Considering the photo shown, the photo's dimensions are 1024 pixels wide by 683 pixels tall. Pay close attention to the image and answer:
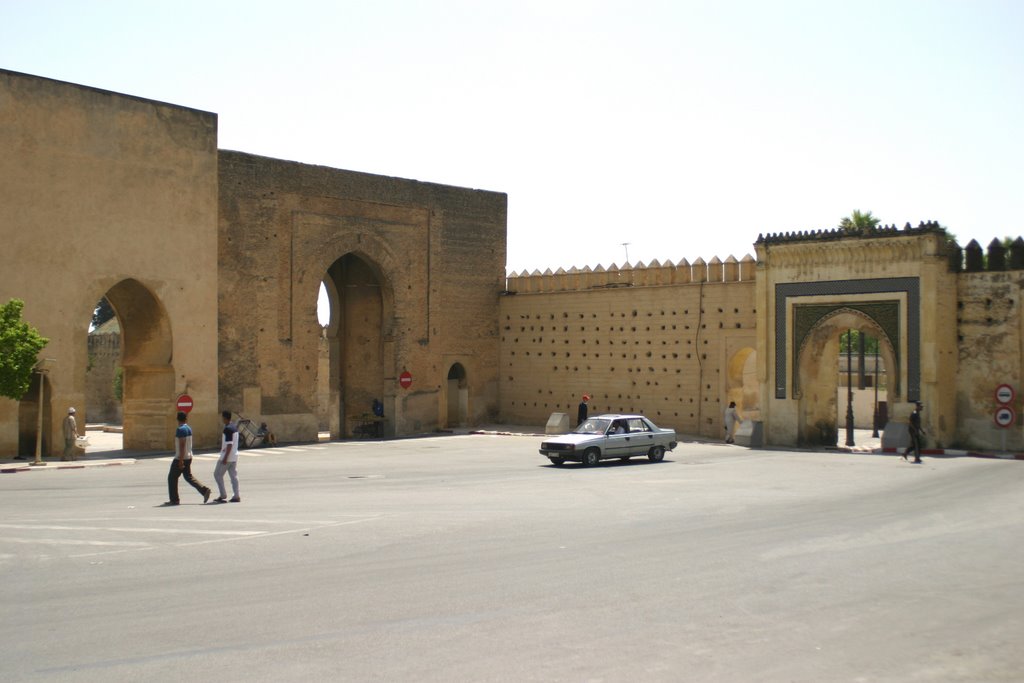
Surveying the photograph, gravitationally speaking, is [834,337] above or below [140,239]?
below

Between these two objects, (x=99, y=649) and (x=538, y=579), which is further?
(x=538, y=579)

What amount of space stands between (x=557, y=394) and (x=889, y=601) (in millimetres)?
27936

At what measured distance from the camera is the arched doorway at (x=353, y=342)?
36.2 meters

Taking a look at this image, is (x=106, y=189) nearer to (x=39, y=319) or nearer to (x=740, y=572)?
(x=39, y=319)

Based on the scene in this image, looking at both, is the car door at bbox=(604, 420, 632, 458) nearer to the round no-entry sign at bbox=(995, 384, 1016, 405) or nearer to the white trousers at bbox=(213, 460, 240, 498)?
the white trousers at bbox=(213, 460, 240, 498)

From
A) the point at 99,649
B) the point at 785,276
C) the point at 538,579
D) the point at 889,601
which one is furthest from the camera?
the point at 785,276

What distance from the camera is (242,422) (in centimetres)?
3039

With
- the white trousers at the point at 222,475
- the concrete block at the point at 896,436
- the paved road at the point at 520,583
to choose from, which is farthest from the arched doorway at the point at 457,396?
the white trousers at the point at 222,475

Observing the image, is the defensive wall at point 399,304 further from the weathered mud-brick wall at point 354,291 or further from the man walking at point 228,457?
the man walking at point 228,457

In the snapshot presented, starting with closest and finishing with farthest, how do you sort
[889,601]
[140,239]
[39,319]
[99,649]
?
[99,649] < [889,601] < [39,319] < [140,239]

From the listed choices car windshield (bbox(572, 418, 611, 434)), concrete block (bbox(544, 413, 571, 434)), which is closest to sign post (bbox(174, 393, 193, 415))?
concrete block (bbox(544, 413, 571, 434))

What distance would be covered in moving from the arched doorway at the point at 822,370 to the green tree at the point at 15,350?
18.9m

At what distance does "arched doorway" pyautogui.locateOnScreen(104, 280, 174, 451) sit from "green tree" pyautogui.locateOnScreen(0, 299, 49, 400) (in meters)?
4.94

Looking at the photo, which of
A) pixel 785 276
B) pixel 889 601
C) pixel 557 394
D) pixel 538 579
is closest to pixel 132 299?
pixel 557 394
